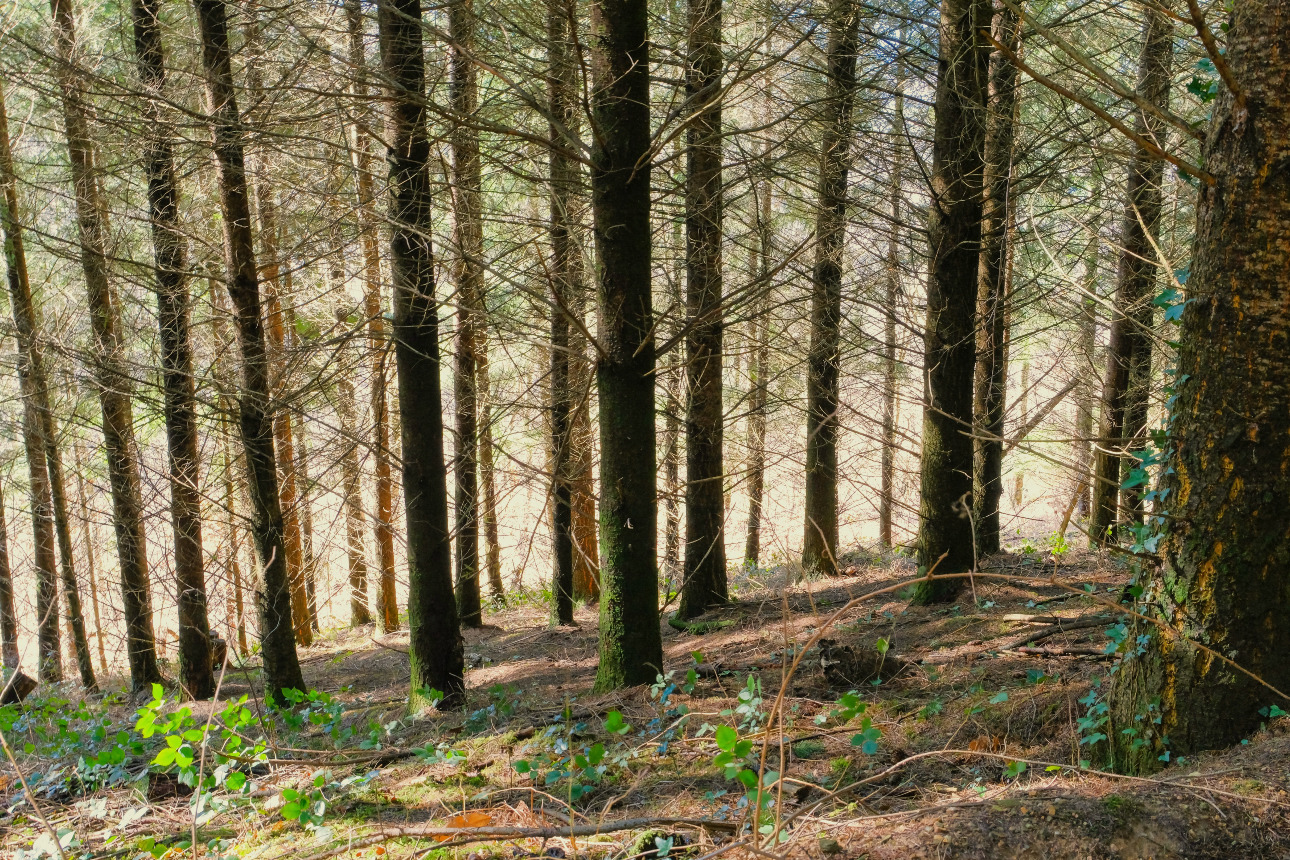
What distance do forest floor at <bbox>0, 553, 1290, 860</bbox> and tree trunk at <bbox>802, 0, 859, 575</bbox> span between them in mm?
2076

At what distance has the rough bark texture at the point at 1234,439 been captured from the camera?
292 cm

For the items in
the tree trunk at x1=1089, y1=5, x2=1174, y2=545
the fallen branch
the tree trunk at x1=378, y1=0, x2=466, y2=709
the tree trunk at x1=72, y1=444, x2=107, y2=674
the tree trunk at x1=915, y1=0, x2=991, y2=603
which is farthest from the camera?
the tree trunk at x1=72, y1=444, x2=107, y2=674

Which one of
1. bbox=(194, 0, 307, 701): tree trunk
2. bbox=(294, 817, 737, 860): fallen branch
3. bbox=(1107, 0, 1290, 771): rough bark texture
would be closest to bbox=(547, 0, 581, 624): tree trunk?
bbox=(194, 0, 307, 701): tree trunk

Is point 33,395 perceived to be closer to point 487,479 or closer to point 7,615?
point 487,479

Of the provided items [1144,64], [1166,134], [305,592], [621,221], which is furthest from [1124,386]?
[305,592]

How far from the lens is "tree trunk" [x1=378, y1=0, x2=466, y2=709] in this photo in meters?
6.50

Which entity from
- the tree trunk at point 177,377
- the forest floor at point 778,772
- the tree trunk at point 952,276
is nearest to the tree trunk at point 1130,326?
the tree trunk at point 952,276

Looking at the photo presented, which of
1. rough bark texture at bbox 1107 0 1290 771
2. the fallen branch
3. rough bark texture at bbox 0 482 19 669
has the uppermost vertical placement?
rough bark texture at bbox 1107 0 1290 771

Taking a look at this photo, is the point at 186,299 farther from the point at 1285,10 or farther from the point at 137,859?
the point at 1285,10

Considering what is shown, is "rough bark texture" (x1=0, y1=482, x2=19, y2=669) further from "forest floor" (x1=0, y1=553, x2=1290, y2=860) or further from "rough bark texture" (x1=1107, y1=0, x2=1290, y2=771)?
"rough bark texture" (x1=1107, y1=0, x2=1290, y2=771)

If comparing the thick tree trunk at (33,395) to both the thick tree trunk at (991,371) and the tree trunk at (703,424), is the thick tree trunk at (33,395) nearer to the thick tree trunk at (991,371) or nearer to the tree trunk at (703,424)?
the tree trunk at (703,424)

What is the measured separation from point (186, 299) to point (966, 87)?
7.84 m

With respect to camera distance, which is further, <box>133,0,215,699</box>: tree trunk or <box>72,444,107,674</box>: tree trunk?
<box>72,444,107,674</box>: tree trunk

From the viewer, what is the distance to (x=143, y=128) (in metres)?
6.83
